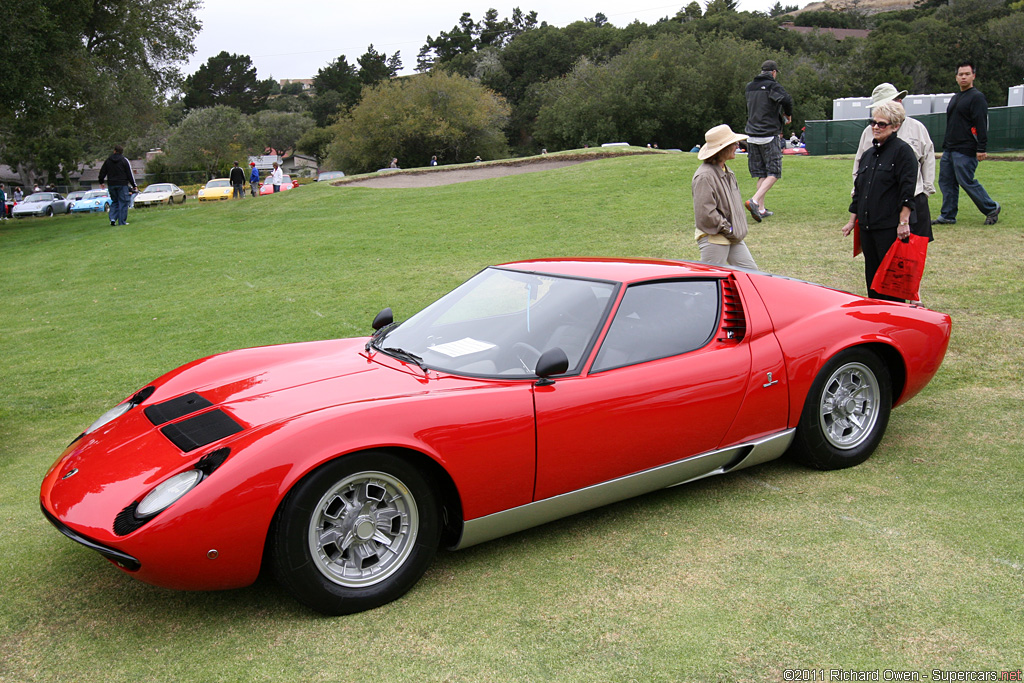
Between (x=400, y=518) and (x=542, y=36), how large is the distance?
86.6m

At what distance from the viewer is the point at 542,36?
83062mm

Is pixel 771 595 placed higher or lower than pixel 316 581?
lower

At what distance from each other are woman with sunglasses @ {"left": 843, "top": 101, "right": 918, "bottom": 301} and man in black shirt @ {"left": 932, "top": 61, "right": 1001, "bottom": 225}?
361 cm

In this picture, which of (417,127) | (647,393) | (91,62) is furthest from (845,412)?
(417,127)

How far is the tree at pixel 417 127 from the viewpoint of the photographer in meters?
49.0

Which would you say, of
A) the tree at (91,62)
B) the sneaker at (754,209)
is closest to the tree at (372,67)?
the tree at (91,62)

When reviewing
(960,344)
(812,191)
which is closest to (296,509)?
(960,344)

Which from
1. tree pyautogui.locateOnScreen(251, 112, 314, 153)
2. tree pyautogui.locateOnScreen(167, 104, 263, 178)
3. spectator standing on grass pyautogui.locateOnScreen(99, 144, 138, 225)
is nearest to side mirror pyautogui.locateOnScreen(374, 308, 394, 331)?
spectator standing on grass pyautogui.locateOnScreen(99, 144, 138, 225)

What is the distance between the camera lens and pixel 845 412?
4289 millimetres

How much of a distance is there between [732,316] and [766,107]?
743 centimetres

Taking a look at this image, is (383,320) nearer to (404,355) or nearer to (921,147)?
(404,355)

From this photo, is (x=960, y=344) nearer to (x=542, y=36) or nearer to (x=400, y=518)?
(x=400, y=518)

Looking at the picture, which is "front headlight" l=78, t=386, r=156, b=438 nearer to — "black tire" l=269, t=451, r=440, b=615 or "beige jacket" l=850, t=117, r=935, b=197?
"black tire" l=269, t=451, r=440, b=615

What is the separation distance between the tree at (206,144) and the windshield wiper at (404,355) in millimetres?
74660
